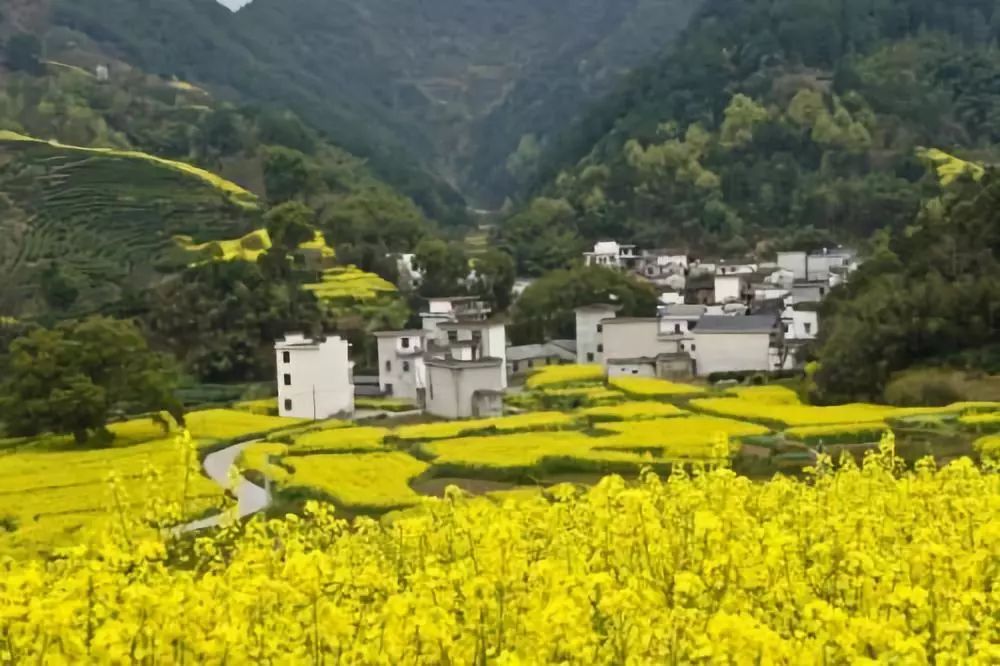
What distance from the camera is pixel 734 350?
41.0 m

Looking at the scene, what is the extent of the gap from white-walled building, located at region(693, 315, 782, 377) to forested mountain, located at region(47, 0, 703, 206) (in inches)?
2302

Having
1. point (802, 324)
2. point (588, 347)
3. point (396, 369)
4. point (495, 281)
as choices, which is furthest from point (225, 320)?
point (802, 324)

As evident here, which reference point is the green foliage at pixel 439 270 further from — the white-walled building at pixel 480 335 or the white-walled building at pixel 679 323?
the white-walled building at pixel 480 335

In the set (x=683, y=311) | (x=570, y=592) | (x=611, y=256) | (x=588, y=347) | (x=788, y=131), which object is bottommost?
(x=570, y=592)

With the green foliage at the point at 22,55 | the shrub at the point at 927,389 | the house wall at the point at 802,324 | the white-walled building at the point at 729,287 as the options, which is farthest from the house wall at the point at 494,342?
the green foliage at the point at 22,55

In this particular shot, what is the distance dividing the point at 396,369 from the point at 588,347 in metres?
8.89

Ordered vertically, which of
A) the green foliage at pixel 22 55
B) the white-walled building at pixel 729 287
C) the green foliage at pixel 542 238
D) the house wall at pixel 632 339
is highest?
the green foliage at pixel 22 55

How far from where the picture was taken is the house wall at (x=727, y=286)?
5288 centimetres

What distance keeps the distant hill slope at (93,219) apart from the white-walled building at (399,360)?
14.7 m

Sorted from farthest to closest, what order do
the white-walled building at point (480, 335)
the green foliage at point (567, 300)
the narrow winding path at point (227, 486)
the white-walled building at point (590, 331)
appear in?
the green foliage at point (567, 300)
the white-walled building at point (590, 331)
the white-walled building at point (480, 335)
the narrow winding path at point (227, 486)

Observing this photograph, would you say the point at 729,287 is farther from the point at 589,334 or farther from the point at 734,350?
the point at 734,350

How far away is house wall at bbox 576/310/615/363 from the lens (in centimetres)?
4631

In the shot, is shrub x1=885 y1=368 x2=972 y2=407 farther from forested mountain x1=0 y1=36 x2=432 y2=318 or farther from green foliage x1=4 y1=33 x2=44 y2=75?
green foliage x1=4 y1=33 x2=44 y2=75

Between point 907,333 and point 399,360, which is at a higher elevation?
point 907,333
